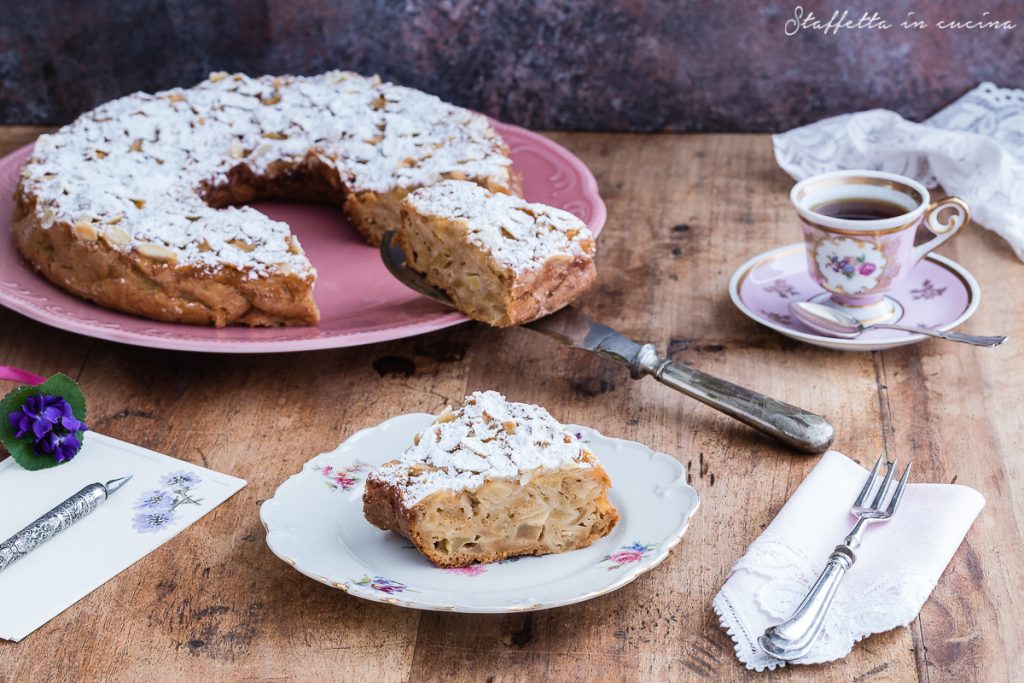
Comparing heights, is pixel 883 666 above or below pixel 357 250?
above

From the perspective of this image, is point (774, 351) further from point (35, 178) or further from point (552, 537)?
point (35, 178)

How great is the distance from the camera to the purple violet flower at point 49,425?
1640mm

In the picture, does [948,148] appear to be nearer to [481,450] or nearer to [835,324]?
[835,324]

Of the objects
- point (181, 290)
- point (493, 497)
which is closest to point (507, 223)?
point (181, 290)

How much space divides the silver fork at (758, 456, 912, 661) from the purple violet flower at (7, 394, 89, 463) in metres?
1.01

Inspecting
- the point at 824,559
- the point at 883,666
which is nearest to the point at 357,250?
the point at 824,559

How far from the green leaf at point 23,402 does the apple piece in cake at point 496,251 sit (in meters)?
0.63

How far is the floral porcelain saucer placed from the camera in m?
→ 1.91

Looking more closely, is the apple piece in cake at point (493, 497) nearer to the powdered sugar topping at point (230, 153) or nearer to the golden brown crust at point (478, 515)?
the golden brown crust at point (478, 515)

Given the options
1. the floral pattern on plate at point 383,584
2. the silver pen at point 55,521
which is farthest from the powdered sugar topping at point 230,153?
the floral pattern on plate at point 383,584

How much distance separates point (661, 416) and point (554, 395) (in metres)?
0.18

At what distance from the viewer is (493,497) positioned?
1376 mm

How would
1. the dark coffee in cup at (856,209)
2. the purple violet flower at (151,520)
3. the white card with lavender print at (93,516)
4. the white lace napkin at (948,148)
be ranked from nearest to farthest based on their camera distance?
1. the white card with lavender print at (93,516)
2. the purple violet flower at (151,520)
3. the dark coffee in cup at (856,209)
4. the white lace napkin at (948,148)

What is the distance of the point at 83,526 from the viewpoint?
1536mm
